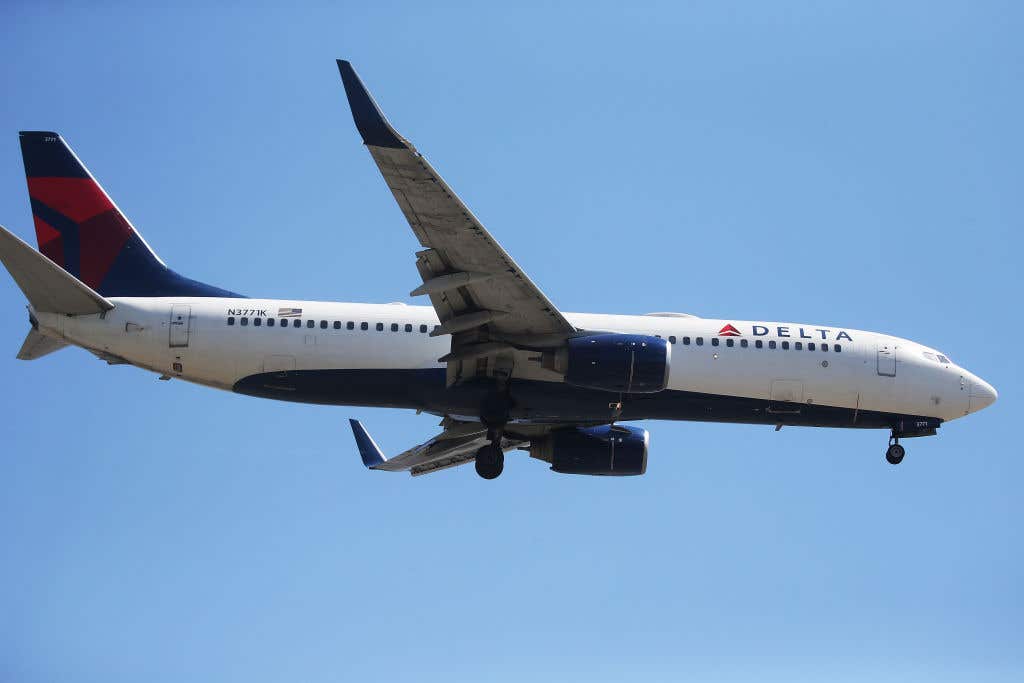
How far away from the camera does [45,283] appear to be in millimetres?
31328

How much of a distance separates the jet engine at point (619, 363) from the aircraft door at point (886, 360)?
267 inches

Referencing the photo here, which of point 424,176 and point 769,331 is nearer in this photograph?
point 424,176

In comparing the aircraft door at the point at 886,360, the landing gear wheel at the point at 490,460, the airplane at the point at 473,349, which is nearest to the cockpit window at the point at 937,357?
the airplane at the point at 473,349

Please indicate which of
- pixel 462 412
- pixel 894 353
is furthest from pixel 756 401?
pixel 462 412

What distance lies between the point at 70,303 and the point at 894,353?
20.5m

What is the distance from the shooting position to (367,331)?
32.7m

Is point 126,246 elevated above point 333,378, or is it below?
above

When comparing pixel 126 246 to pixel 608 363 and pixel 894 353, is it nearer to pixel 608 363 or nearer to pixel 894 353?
pixel 608 363

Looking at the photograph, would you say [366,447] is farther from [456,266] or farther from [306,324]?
[456,266]

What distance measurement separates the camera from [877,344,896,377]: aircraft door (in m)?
34.3

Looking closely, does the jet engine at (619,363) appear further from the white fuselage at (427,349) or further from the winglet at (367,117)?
the winglet at (367,117)

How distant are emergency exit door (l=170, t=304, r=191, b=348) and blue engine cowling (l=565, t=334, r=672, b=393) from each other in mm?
9200

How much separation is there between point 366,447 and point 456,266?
12.1m

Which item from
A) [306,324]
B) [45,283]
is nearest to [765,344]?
[306,324]
